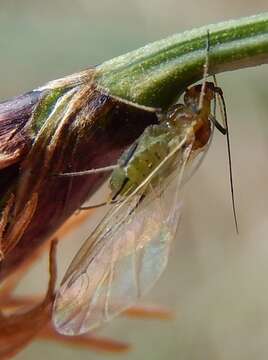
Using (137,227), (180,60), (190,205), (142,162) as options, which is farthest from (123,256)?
(190,205)

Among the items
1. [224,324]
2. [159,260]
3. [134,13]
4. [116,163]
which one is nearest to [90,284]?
[159,260]

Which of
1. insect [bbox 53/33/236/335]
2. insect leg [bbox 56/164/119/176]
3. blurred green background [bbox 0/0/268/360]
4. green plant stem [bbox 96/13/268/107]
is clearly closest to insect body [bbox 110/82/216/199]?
insect [bbox 53/33/236/335]

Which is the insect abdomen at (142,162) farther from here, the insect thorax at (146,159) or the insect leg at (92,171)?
the insect leg at (92,171)

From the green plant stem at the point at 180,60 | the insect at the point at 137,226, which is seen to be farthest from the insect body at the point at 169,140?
the green plant stem at the point at 180,60

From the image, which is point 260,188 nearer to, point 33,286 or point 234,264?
point 234,264

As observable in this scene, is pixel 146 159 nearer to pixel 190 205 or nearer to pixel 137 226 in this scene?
pixel 137 226

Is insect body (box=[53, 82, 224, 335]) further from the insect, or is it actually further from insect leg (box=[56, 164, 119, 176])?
insect leg (box=[56, 164, 119, 176])
